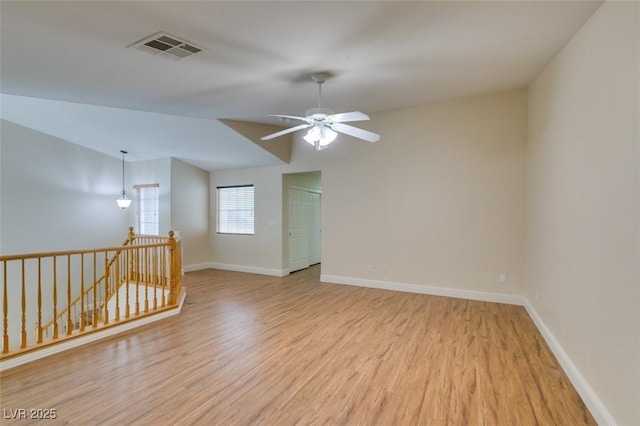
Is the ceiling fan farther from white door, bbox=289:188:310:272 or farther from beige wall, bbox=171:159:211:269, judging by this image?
beige wall, bbox=171:159:211:269

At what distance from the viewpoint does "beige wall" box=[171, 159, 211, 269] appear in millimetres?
6875

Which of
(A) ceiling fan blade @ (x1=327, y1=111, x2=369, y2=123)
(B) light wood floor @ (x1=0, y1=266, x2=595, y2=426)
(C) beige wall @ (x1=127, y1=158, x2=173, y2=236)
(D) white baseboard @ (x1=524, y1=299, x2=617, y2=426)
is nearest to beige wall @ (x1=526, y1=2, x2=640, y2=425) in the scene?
(D) white baseboard @ (x1=524, y1=299, x2=617, y2=426)

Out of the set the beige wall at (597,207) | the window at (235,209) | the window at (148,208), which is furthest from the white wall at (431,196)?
the window at (148,208)

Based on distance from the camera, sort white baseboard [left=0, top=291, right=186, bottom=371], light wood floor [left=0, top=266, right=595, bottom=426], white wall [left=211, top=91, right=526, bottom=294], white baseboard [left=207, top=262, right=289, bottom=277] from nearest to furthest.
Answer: light wood floor [left=0, top=266, right=595, bottom=426]
white baseboard [left=0, top=291, right=186, bottom=371]
white wall [left=211, top=91, right=526, bottom=294]
white baseboard [left=207, top=262, right=289, bottom=277]

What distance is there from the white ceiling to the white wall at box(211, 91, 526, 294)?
0.52m

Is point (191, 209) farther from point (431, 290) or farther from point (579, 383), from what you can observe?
point (579, 383)

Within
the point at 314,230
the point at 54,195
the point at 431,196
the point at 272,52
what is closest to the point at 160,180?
the point at 54,195

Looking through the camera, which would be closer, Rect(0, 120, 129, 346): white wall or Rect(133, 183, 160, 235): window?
Rect(0, 120, 129, 346): white wall

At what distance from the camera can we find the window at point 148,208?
715cm

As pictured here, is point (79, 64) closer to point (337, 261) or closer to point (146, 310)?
point (146, 310)

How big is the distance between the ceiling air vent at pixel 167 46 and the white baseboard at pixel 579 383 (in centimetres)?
406

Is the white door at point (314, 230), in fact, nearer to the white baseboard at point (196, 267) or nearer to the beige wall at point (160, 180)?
the white baseboard at point (196, 267)

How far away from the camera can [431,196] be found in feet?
16.0

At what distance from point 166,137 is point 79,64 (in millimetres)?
2884
